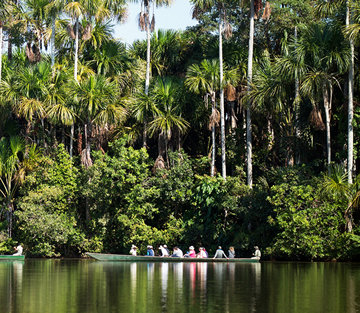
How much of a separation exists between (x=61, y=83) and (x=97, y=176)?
706cm

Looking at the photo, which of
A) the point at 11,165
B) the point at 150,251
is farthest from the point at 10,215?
the point at 150,251

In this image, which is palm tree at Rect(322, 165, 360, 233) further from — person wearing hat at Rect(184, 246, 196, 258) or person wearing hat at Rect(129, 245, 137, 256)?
person wearing hat at Rect(129, 245, 137, 256)

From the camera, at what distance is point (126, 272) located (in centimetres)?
3120

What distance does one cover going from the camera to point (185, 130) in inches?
1804

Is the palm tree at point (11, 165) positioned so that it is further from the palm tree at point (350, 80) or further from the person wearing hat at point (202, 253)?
the palm tree at point (350, 80)

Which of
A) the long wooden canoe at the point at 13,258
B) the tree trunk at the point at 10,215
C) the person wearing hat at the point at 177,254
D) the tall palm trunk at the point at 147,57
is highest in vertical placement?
the tall palm trunk at the point at 147,57

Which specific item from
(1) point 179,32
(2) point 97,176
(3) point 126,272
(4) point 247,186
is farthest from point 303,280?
(1) point 179,32

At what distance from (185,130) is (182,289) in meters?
23.2

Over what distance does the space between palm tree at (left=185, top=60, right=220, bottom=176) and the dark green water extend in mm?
12830

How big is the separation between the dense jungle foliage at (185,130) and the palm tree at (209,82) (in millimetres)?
94

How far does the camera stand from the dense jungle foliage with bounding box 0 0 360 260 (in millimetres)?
38750

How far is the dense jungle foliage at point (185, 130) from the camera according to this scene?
38.8m

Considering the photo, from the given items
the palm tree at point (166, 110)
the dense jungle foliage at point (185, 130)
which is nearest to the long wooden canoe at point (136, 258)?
the dense jungle foliage at point (185, 130)

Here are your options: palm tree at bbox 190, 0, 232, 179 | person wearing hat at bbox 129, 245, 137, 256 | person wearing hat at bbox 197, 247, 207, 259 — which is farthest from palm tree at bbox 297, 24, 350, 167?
person wearing hat at bbox 129, 245, 137, 256
